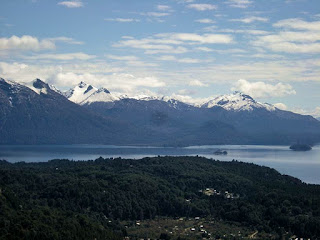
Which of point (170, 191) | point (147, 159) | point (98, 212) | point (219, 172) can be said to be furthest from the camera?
point (147, 159)

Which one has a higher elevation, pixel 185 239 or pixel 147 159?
pixel 147 159

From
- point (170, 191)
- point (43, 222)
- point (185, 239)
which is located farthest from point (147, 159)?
point (43, 222)

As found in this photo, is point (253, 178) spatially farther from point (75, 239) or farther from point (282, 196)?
point (75, 239)

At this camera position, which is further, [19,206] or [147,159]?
[147,159]

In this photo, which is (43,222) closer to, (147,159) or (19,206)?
(19,206)

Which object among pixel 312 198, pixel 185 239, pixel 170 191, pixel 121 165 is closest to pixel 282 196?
pixel 312 198

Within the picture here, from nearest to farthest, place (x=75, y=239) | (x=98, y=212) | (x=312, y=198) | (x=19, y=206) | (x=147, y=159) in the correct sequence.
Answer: (x=75, y=239)
(x=19, y=206)
(x=98, y=212)
(x=312, y=198)
(x=147, y=159)
